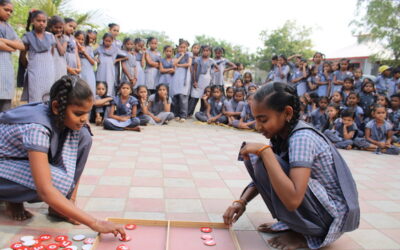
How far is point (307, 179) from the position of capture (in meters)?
1.79

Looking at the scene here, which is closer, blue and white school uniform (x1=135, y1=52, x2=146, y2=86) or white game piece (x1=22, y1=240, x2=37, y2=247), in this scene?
white game piece (x1=22, y1=240, x2=37, y2=247)

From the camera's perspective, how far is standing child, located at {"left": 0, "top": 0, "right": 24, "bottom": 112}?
159 inches

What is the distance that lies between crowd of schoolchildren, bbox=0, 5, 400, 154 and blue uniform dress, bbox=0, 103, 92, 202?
94.4 inches

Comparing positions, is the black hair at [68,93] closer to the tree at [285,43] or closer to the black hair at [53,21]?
the black hair at [53,21]

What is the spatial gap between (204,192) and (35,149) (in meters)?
1.62

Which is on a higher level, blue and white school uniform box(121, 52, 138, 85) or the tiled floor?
blue and white school uniform box(121, 52, 138, 85)

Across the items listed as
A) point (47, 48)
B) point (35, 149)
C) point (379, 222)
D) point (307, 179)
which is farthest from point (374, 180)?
point (47, 48)

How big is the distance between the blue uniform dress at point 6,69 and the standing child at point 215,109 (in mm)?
4424

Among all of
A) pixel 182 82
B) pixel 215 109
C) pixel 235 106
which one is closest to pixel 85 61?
pixel 182 82

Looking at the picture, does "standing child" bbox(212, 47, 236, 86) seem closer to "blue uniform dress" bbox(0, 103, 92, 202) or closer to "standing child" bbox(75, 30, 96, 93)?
"standing child" bbox(75, 30, 96, 93)

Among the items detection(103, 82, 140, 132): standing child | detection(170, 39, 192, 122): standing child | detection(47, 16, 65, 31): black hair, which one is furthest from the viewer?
detection(170, 39, 192, 122): standing child

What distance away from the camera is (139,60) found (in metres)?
7.85

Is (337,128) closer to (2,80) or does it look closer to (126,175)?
(126,175)

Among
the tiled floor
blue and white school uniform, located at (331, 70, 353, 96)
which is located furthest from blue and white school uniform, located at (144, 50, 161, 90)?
blue and white school uniform, located at (331, 70, 353, 96)
